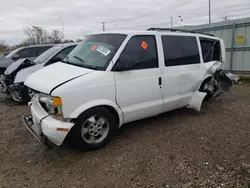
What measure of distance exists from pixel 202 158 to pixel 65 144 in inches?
90.4

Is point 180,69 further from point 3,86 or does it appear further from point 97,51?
point 3,86

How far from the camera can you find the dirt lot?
2874 mm

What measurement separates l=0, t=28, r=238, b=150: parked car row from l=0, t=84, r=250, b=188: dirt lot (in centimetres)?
37

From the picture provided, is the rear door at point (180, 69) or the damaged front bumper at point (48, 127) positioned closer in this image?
the damaged front bumper at point (48, 127)

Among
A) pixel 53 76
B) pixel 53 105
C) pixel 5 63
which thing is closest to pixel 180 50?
pixel 53 76

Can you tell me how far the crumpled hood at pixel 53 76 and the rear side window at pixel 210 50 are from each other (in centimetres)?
306

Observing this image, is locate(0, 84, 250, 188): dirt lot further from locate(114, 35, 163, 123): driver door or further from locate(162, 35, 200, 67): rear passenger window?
locate(162, 35, 200, 67): rear passenger window

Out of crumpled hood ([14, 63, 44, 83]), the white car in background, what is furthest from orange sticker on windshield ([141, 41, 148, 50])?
crumpled hood ([14, 63, 44, 83])

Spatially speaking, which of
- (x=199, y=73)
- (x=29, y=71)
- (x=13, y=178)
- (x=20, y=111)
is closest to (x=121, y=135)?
(x=13, y=178)

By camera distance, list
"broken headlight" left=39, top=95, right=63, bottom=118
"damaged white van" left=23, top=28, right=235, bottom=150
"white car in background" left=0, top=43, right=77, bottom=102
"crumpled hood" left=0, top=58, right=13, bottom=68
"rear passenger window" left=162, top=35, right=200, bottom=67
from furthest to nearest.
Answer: "crumpled hood" left=0, top=58, right=13, bottom=68 < "white car in background" left=0, top=43, right=77, bottom=102 < "rear passenger window" left=162, top=35, right=200, bottom=67 < "damaged white van" left=23, top=28, right=235, bottom=150 < "broken headlight" left=39, top=95, right=63, bottom=118

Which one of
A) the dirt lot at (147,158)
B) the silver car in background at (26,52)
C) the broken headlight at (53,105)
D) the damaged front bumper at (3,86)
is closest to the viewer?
the dirt lot at (147,158)

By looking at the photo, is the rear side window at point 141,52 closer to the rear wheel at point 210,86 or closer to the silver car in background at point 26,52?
the rear wheel at point 210,86

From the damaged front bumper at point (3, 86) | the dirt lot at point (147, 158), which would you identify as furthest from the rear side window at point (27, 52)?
the dirt lot at point (147, 158)

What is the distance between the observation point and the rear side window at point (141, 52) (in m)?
3.78
